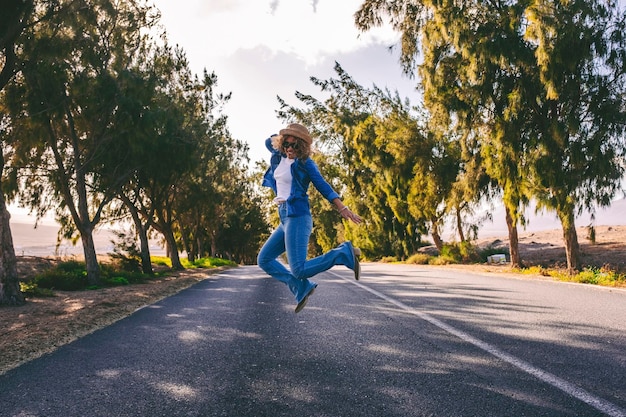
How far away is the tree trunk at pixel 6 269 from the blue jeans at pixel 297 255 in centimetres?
839

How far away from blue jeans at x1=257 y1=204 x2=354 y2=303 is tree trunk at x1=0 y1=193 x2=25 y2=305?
839 cm

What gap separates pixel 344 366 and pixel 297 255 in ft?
4.22

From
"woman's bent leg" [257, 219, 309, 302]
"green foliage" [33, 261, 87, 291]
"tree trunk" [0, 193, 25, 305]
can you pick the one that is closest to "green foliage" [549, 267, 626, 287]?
"woman's bent leg" [257, 219, 309, 302]

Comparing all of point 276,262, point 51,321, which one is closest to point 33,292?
point 51,321

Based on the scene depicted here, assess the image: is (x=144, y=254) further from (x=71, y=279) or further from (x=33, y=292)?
(x=33, y=292)

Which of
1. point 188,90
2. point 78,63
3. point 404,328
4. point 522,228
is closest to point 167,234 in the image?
point 188,90

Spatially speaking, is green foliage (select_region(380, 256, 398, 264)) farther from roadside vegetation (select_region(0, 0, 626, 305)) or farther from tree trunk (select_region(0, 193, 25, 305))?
tree trunk (select_region(0, 193, 25, 305))

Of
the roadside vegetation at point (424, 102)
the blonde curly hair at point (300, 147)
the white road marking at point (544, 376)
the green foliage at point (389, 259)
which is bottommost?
the green foliage at point (389, 259)

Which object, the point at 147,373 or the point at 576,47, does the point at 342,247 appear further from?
the point at 576,47

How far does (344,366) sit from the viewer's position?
4.26 meters

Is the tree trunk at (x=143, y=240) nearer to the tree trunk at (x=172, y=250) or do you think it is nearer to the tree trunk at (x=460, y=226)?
the tree trunk at (x=172, y=250)

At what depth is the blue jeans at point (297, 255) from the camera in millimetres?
5039

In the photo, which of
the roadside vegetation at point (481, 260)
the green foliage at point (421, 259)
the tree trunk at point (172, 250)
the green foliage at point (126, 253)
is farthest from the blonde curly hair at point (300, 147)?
the tree trunk at point (172, 250)

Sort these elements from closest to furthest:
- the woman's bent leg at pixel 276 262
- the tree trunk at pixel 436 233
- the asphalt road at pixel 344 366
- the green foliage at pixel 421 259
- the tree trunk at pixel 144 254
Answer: the asphalt road at pixel 344 366 → the woman's bent leg at pixel 276 262 → the tree trunk at pixel 144 254 → the tree trunk at pixel 436 233 → the green foliage at pixel 421 259
